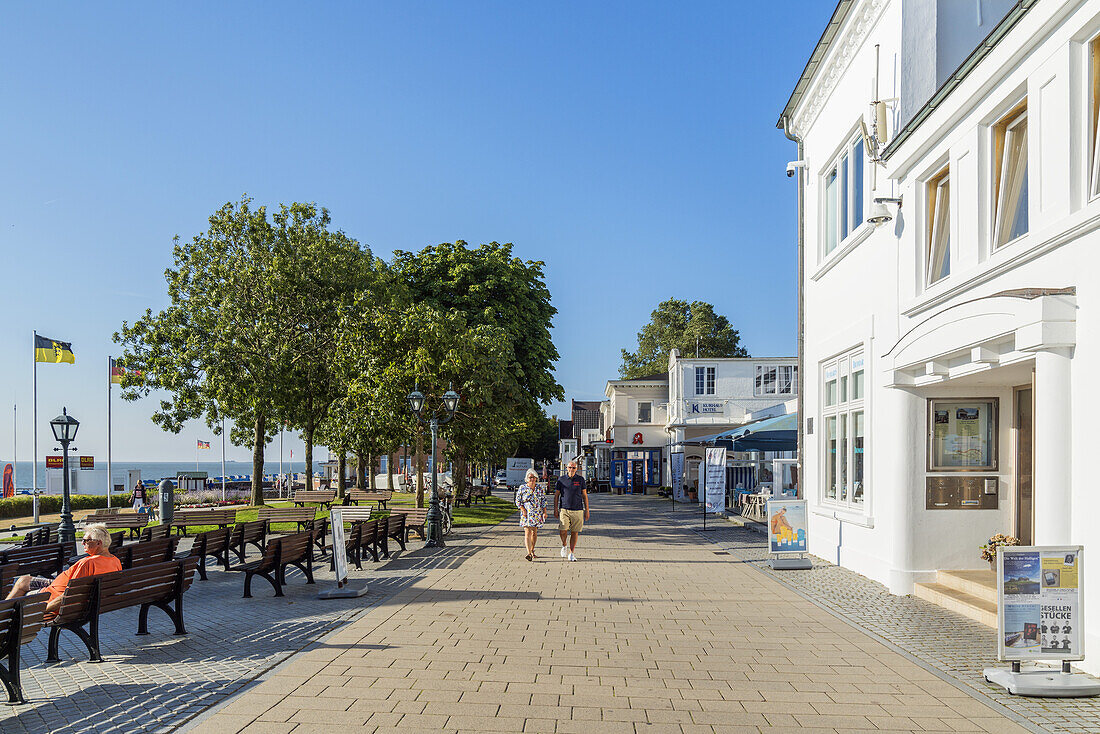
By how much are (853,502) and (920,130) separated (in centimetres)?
607

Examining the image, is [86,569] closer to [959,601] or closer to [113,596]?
[113,596]

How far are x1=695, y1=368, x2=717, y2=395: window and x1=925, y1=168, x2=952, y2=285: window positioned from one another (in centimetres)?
3787

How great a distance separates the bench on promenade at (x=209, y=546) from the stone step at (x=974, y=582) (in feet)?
33.9

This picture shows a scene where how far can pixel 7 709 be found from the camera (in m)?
6.28

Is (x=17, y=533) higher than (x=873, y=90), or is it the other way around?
(x=873, y=90)

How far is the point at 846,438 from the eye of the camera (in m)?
14.6

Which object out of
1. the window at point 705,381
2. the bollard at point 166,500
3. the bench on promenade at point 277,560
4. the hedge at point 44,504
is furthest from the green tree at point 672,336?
the bench on promenade at point 277,560

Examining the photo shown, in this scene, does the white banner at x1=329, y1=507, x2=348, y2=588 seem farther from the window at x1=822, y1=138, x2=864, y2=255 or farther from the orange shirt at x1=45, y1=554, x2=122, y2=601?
the window at x1=822, y1=138, x2=864, y2=255

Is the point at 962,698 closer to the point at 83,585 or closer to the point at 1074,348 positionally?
the point at 1074,348

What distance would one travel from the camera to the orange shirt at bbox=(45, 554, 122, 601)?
838cm

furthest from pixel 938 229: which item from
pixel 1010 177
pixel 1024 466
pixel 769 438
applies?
pixel 769 438

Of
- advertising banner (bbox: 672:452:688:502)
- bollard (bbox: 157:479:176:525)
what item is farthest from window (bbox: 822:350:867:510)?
advertising banner (bbox: 672:452:688:502)

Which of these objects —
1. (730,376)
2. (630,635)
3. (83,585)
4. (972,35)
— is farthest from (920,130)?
(730,376)

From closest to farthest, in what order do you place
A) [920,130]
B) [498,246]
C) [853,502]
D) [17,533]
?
1. [920,130]
2. [853,502]
3. [17,533]
4. [498,246]
